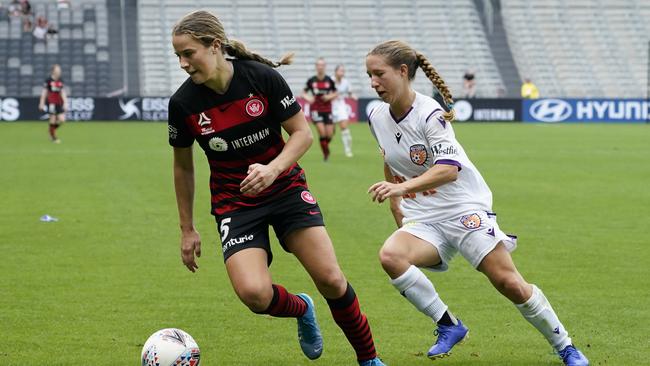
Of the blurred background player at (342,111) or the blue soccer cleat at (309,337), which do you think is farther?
the blurred background player at (342,111)

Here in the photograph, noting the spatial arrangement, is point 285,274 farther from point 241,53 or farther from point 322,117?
point 322,117

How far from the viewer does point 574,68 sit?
162 ft

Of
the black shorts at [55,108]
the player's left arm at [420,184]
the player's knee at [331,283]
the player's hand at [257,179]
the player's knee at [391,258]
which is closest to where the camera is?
the player's hand at [257,179]

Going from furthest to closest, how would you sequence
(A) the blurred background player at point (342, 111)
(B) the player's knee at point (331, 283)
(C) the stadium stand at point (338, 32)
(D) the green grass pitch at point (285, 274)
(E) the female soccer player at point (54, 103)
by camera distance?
(C) the stadium stand at point (338, 32) → (E) the female soccer player at point (54, 103) → (A) the blurred background player at point (342, 111) → (D) the green grass pitch at point (285, 274) → (B) the player's knee at point (331, 283)

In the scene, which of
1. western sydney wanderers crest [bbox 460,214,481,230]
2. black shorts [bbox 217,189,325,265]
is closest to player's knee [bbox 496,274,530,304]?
western sydney wanderers crest [bbox 460,214,481,230]

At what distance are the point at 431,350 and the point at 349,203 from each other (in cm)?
879

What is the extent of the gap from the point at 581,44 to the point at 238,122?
153 feet

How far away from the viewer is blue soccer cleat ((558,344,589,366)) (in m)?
6.39

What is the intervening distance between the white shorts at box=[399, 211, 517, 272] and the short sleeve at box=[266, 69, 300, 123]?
1190 mm

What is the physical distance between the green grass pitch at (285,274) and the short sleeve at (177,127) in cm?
144

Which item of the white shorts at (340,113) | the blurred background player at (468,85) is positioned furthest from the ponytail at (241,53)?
the blurred background player at (468,85)

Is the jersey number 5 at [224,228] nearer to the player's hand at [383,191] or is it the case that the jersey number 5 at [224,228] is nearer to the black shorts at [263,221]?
the black shorts at [263,221]

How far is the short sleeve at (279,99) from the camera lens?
20.0ft

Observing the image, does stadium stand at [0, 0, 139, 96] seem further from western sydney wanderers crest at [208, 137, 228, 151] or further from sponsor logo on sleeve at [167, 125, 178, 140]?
western sydney wanderers crest at [208, 137, 228, 151]
